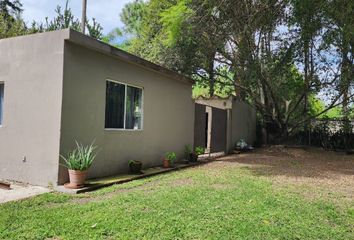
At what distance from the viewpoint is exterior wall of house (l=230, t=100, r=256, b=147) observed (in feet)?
47.8

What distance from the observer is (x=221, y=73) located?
17.1 meters

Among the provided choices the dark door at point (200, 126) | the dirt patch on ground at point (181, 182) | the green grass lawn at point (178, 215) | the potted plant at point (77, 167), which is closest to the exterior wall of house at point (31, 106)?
the potted plant at point (77, 167)

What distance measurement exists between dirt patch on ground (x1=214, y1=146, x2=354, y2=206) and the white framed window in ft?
10.7

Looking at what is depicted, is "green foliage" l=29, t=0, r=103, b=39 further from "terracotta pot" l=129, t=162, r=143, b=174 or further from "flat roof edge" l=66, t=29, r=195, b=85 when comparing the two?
"terracotta pot" l=129, t=162, r=143, b=174

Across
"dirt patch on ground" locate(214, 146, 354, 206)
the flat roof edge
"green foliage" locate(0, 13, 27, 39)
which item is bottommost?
"dirt patch on ground" locate(214, 146, 354, 206)

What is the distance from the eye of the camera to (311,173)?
912 centimetres

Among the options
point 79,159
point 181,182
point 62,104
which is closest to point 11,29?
point 62,104

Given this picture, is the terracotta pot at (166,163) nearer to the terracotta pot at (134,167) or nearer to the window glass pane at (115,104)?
the terracotta pot at (134,167)

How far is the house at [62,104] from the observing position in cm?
646

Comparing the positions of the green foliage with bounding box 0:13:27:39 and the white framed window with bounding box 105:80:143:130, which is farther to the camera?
the green foliage with bounding box 0:13:27:39

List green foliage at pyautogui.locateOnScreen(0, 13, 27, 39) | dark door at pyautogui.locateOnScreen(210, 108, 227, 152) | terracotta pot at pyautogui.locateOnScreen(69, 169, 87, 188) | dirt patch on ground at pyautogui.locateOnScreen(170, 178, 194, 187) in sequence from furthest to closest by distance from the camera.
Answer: green foliage at pyautogui.locateOnScreen(0, 13, 27, 39)
dark door at pyautogui.locateOnScreen(210, 108, 227, 152)
dirt patch on ground at pyautogui.locateOnScreen(170, 178, 194, 187)
terracotta pot at pyautogui.locateOnScreen(69, 169, 87, 188)

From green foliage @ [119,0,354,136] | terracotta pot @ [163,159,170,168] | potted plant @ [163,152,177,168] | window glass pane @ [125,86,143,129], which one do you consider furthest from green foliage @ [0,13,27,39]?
terracotta pot @ [163,159,170,168]

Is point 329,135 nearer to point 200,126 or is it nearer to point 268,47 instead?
point 268,47

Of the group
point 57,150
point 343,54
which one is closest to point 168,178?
point 57,150
